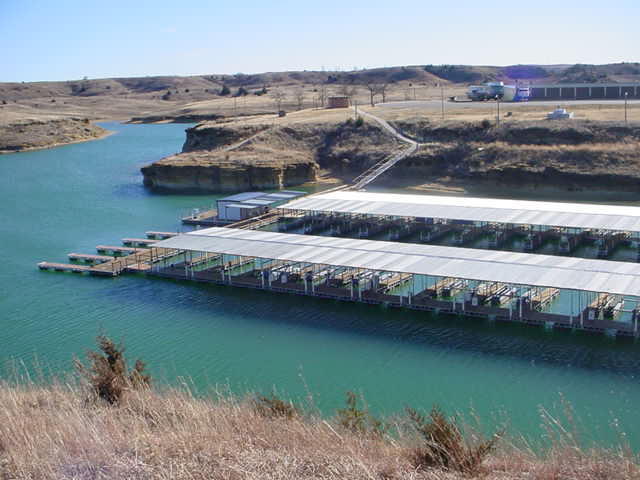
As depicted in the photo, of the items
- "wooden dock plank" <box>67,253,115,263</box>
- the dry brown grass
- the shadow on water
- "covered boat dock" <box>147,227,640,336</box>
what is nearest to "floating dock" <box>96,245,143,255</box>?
"wooden dock plank" <box>67,253,115,263</box>

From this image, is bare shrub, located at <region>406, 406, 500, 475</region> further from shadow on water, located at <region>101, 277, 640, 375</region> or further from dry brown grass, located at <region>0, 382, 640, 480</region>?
shadow on water, located at <region>101, 277, 640, 375</region>

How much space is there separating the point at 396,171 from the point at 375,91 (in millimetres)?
68375

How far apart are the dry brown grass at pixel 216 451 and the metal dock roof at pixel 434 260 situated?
18.0m

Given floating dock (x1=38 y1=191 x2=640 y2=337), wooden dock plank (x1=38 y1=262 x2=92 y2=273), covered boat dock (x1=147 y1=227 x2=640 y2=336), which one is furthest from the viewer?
wooden dock plank (x1=38 y1=262 x2=92 y2=273)

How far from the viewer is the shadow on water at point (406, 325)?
27.8m

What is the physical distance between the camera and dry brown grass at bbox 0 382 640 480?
1142 centimetres

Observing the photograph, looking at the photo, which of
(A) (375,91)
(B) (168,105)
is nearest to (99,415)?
(A) (375,91)

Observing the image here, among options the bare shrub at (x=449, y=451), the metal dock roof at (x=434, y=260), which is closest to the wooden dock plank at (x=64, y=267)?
the metal dock roof at (x=434, y=260)

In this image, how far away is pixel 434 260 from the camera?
1367 inches

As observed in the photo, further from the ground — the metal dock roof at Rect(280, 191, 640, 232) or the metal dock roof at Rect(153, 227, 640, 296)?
the metal dock roof at Rect(280, 191, 640, 232)

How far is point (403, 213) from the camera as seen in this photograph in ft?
155

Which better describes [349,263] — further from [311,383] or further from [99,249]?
[99,249]

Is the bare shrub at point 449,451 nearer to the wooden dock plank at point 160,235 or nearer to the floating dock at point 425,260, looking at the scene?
the floating dock at point 425,260

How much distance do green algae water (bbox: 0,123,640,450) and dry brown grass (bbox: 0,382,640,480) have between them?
9.52 feet
